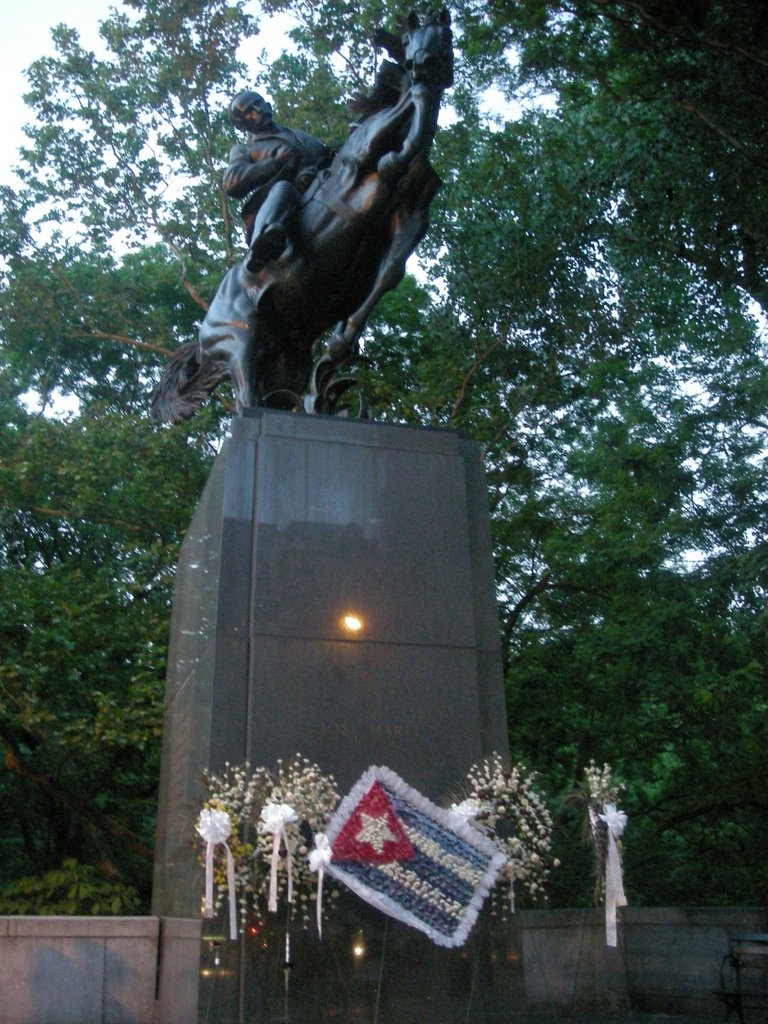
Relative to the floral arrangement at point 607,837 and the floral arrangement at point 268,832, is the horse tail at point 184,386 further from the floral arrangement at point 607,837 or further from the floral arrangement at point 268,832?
the floral arrangement at point 607,837

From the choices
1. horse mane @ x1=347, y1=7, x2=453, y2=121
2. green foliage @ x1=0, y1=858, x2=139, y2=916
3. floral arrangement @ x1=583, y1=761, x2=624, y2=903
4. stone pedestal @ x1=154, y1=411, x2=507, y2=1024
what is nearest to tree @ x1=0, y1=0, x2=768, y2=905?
green foliage @ x1=0, y1=858, x2=139, y2=916

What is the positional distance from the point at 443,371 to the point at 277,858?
12399 mm

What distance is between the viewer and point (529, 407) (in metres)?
18.1

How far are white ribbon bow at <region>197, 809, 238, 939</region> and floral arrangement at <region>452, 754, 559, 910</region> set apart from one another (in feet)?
4.45

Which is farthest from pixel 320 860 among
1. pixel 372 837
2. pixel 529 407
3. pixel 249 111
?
pixel 529 407

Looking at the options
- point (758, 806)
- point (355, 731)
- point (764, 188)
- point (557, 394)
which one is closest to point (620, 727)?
point (758, 806)

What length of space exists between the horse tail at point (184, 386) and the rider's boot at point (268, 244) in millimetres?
1286

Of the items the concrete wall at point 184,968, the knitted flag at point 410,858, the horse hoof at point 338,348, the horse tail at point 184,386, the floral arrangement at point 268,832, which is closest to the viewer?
the floral arrangement at point 268,832

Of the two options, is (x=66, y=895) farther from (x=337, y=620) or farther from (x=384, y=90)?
(x=384, y=90)

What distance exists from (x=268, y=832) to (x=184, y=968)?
3.92 ft

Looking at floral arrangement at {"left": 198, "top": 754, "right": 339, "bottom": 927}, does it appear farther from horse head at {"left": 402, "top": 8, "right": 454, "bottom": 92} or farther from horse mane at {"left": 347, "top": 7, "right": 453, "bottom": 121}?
horse mane at {"left": 347, "top": 7, "right": 453, "bottom": 121}

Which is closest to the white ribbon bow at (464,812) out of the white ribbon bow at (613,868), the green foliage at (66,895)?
the white ribbon bow at (613,868)

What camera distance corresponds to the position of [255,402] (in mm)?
9219

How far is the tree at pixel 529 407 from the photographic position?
1484 cm
